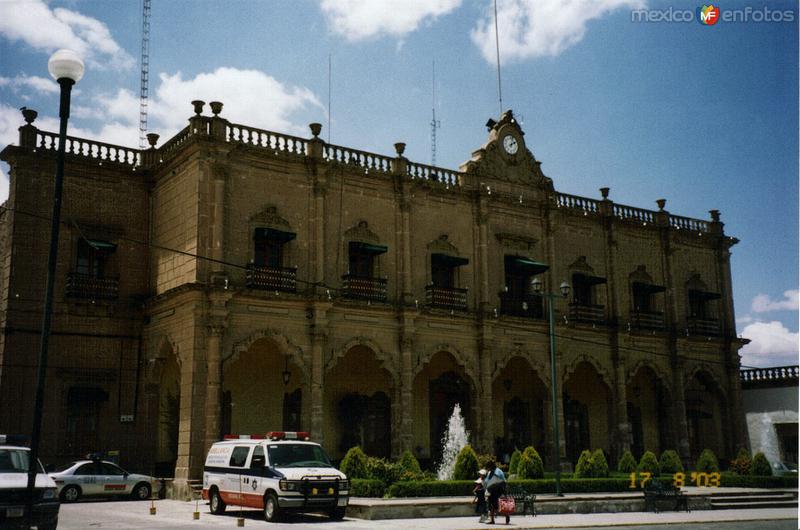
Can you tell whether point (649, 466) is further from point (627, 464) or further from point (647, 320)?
point (647, 320)

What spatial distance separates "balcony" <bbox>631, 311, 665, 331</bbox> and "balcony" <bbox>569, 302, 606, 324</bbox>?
6.35 feet

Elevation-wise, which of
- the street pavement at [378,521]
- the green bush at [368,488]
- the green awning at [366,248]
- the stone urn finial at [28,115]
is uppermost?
the stone urn finial at [28,115]

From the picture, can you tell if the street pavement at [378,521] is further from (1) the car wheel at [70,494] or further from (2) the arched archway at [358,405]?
(2) the arched archway at [358,405]

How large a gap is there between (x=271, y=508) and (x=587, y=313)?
19.8 meters

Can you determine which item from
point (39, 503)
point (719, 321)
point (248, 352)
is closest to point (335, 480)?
point (39, 503)

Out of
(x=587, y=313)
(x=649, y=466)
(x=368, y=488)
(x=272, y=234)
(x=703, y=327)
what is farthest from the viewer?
(x=703, y=327)

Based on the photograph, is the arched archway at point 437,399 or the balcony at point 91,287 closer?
the balcony at point 91,287

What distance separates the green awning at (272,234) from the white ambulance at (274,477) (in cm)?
Result: 818

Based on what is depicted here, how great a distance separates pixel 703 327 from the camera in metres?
39.4

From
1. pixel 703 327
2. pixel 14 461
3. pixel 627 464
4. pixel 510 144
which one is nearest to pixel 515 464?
pixel 627 464

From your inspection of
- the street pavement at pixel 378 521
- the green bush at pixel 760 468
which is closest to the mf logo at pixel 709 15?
the street pavement at pixel 378 521

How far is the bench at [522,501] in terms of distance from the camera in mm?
21547

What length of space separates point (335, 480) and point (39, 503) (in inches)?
270

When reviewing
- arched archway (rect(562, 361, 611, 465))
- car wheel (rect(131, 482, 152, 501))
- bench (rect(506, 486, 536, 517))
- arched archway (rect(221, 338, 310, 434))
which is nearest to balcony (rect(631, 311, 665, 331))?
arched archway (rect(562, 361, 611, 465))
